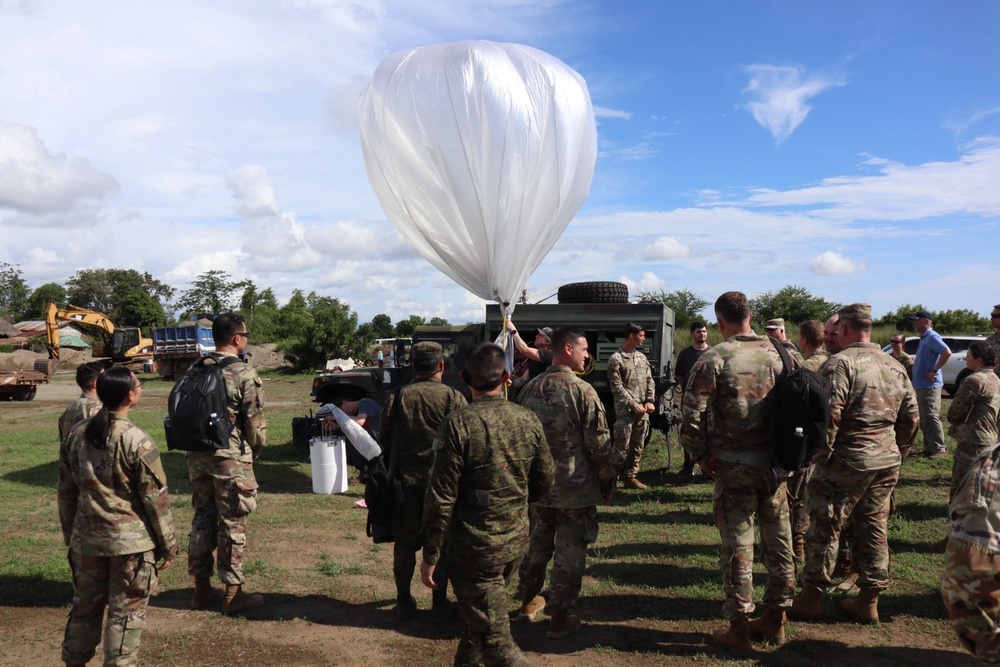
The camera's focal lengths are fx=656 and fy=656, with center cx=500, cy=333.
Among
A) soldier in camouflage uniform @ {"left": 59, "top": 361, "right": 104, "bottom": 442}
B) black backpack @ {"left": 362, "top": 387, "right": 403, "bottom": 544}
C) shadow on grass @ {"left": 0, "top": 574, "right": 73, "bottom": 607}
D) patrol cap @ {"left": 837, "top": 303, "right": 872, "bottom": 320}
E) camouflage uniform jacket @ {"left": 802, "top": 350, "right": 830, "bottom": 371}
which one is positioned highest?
patrol cap @ {"left": 837, "top": 303, "right": 872, "bottom": 320}

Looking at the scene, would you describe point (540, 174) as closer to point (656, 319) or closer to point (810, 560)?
Answer: point (810, 560)

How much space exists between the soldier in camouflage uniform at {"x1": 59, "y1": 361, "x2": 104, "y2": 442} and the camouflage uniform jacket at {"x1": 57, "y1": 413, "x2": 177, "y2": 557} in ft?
3.40

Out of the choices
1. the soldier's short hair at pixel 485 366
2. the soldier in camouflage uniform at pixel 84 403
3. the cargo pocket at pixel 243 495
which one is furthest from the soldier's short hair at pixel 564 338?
the soldier in camouflage uniform at pixel 84 403

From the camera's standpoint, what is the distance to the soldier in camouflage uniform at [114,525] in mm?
3207

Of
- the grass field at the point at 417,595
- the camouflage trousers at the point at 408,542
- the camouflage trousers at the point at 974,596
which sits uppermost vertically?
the camouflage trousers at the point at 974,596

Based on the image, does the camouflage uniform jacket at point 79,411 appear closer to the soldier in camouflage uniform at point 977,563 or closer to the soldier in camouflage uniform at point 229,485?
the soldier in camouflage uniform at point 229,485

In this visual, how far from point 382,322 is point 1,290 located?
1937 inches

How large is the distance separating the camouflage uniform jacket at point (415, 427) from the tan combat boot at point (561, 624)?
3.80ft

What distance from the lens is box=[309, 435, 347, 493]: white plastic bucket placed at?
25.4ft

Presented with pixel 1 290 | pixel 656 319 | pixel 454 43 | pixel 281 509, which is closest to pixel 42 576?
pixel 281 509

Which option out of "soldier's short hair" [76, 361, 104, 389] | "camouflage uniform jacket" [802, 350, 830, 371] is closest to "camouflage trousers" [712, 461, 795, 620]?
"camouflage uniform jacket" [802, 350, 830, 371]

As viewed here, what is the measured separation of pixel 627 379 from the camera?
Result: 24.3 ft

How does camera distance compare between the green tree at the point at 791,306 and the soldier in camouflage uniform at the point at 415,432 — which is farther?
the green tree at the point at 791,306

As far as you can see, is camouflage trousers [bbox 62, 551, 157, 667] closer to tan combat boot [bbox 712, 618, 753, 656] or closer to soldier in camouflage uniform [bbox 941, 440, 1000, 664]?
tan combat boot [bbox 712, 618, 753, 656]
